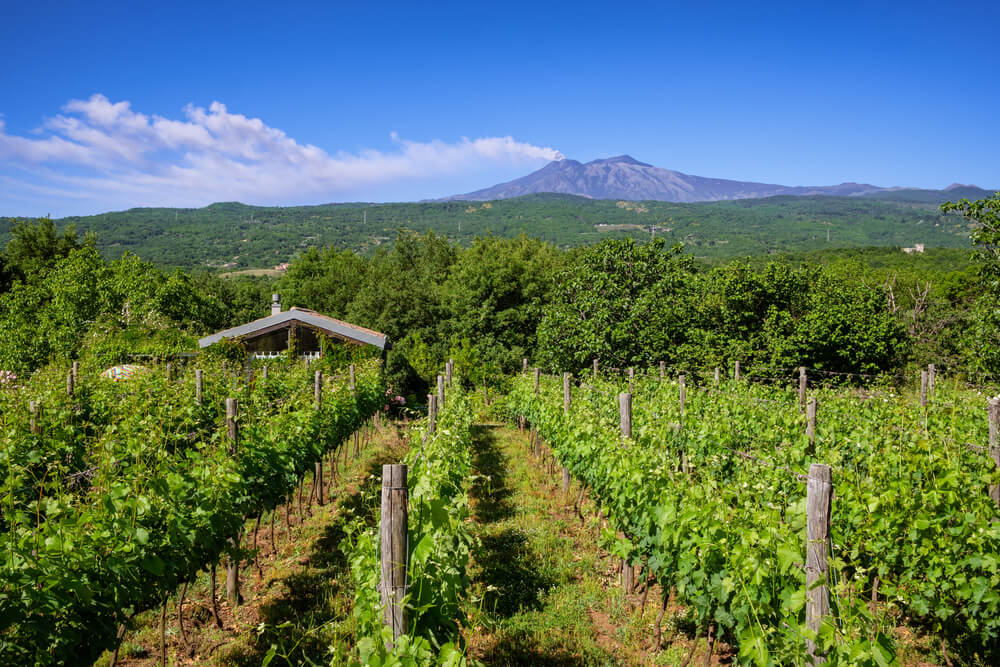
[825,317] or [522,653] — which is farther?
[825,317]

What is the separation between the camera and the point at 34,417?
6027 mm

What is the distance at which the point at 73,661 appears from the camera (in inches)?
112

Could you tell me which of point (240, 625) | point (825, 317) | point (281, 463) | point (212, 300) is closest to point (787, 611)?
point (240, 625)

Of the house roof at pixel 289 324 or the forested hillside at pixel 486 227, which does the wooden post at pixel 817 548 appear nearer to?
the house roof at pixel 289 324

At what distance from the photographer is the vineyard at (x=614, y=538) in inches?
100

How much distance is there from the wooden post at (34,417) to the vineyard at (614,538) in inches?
1.2

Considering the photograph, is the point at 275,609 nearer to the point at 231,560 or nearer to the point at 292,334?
the point at 231,560

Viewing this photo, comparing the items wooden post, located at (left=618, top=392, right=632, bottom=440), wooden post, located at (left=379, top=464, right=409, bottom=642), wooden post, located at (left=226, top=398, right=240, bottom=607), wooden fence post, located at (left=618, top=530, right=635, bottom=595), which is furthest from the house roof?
wooden post, located at (left=379, top=464, right=409, bottom=642)

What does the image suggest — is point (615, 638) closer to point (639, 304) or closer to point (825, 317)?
point (639, 304)

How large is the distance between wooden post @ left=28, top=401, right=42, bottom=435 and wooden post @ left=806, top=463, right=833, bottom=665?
705 centimetres

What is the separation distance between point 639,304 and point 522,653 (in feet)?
47.7

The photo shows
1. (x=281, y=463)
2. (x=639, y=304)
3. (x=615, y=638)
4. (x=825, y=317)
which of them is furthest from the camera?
(x=825, y=317)

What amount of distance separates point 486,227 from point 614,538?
105890 mm

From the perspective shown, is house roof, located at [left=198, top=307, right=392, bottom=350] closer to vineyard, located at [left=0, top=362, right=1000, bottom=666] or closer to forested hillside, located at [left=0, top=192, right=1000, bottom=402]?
forested hillside, located at [left=0, top=192, right=1000, bottom=402]
